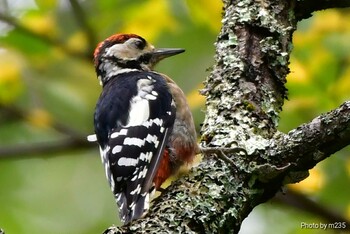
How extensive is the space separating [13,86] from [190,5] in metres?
1.56

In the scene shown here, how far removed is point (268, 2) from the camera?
4.34 meters

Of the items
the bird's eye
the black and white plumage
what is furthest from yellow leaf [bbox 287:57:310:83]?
the bird's eye

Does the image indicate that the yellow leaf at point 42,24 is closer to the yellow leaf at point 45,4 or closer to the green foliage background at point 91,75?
the green foliage background at point 91,75

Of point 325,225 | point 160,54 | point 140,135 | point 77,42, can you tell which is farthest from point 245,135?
point 77,42

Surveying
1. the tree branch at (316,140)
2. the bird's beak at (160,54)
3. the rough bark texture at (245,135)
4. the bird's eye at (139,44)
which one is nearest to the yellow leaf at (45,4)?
the bird's eye at (139,44)

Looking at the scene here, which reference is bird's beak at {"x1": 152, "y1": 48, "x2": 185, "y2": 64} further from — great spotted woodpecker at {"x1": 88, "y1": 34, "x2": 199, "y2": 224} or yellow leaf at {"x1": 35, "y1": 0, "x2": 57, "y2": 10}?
yellow leaf at {"x1": 35, "y1": 0, "x2": 57, "y2": 10}

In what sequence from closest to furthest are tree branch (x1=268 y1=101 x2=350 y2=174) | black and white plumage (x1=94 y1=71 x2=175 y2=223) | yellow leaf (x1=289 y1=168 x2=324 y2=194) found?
tree branch (x1=268 y1=101 x2=350 y2=174)
black and white plumage (x1=94 y1=71 x2=175 y2=223)
yellow leaf (x1=289 y1=168 x2=324 y2=194)

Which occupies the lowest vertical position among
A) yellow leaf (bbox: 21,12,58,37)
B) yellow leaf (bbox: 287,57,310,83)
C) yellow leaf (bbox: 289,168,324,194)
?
yellow leaf (bbox: 289,168,324,194)

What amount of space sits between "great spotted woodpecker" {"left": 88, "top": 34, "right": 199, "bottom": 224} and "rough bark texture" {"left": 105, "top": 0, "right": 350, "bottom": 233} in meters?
0.23

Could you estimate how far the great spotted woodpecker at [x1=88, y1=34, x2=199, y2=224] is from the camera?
3980 millimetres

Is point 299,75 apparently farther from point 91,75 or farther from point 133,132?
point 91,75

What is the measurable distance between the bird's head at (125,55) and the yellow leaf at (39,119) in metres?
0.90

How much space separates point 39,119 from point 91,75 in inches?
23.9

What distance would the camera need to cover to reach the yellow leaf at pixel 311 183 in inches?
206
